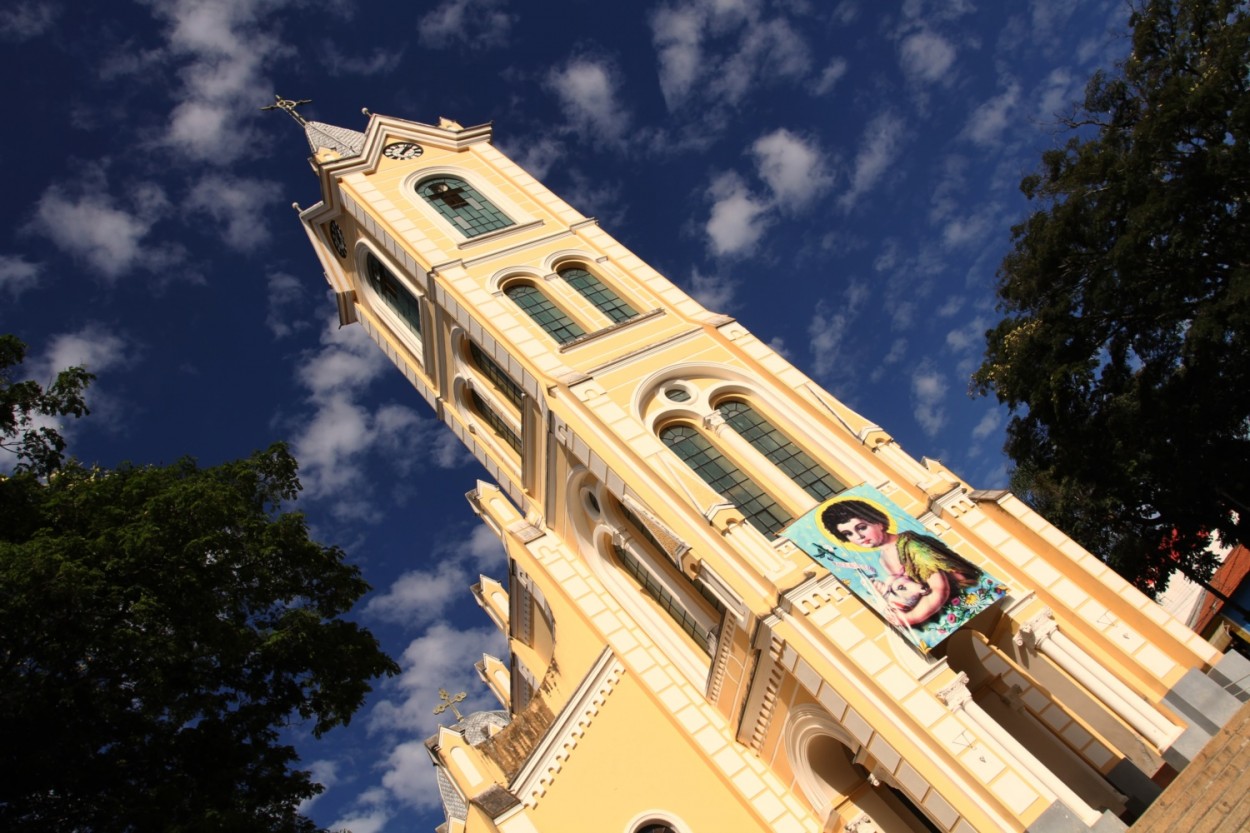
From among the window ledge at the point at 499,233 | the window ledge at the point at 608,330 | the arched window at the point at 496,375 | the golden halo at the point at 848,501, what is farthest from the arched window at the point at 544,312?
the golden halo at the point at 848,501

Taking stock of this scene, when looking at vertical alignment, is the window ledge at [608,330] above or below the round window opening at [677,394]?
above

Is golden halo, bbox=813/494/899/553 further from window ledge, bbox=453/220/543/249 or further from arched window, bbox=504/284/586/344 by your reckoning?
window ledge, bbox=453/220/543/249

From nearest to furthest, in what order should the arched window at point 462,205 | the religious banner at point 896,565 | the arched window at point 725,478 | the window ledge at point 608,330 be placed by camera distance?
the religious banner at point 896,565
the arched window at point 725,478
the window ledge at point 608,330
the arched window at point 462,205

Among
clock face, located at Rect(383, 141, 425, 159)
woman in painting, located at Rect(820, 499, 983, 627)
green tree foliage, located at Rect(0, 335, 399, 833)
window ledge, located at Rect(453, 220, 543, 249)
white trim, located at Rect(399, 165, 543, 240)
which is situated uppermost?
clock face, located at Rect(383, 141, 425, 159)

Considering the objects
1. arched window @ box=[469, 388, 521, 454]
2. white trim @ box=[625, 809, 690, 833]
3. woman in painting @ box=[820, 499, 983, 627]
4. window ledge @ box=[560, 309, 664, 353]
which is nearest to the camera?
woman in painting @ box=[820, 499, 983, 627]

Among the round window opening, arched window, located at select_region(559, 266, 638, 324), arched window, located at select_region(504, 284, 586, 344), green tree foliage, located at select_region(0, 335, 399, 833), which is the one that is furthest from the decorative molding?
arched window, located at select_region(559, 266, 638, 324)

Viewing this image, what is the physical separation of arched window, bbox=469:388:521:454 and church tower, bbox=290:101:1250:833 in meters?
0.16

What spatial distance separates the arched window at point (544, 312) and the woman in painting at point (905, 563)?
8.67 m

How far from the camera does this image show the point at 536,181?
1064 inches

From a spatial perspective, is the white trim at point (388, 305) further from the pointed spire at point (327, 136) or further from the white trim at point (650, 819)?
the white trim at point (650, 819)

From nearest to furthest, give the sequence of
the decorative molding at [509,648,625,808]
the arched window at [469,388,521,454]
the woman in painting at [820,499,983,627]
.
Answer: the woman in painting at [820,499,983,627] < the decorative molding at [509,648,625,808] < the arched window at [469,388,521,454]

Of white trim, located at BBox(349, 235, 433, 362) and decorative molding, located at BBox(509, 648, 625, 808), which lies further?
white trim, located at BBox(349, 235, 433, 362)

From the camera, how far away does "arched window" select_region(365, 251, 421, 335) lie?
26.2 metres

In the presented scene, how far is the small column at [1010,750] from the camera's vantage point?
10648mm
